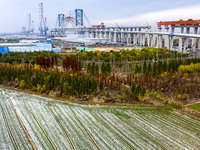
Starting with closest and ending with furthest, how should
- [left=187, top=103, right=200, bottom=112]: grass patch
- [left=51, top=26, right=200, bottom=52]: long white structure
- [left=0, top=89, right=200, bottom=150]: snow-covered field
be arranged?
[left=0, top=89, right=200, bottom=150]: snow-covered field < [left=187, top=103, right=200, bottom=112]: grass patch < [left=51, top=26, right=200, bottom=52]: long white structure

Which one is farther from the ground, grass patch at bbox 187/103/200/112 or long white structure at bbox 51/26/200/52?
long white structure at bbox 51/26/200/52

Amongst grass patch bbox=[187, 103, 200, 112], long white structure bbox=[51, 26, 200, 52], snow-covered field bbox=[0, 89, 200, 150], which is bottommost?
snow-covered field bbox=[0, 89, 200, 150]

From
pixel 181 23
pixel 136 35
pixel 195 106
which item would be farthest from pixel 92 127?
pixel 136 35

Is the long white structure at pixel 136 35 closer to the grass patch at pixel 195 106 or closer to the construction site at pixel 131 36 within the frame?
the construction site at pixel 131 36

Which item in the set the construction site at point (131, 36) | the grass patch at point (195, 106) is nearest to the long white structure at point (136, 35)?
the construction site at point (131, 36)

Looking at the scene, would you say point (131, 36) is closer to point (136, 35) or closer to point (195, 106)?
point (136, 35)

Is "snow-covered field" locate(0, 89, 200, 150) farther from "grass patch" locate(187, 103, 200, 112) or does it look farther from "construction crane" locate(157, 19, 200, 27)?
"construction crane" locate(157, 19, 200, 27)

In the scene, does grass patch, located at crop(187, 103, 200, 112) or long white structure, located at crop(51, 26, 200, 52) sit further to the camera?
long white structure, located at crop(51, 26, 200, 52)

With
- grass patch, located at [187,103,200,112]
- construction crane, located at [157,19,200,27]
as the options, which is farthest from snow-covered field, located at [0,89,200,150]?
construction crane, located at [157,19,200,27]
